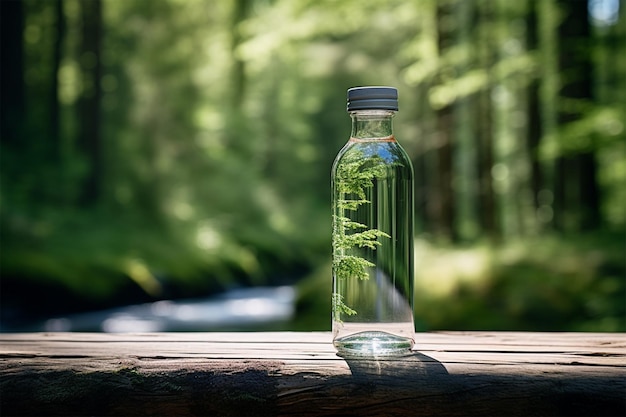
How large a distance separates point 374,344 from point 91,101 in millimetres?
17784

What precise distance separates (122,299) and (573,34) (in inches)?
363

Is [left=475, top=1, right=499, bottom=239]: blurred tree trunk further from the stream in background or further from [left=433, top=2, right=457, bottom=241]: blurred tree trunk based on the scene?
the stream in background

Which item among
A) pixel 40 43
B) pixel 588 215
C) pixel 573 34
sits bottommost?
pixel 588 215

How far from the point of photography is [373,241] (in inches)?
85.0

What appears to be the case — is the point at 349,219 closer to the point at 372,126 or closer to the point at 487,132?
the point at 372,126

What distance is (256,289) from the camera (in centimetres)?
1877

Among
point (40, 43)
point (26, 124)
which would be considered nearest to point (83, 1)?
point (40, 43)

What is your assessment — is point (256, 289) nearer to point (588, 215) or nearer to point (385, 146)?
point (588, 215)

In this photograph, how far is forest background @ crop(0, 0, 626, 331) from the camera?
9523mm

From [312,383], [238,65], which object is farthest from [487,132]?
[312,383]

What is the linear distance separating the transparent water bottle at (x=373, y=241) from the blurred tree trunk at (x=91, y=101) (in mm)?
16767

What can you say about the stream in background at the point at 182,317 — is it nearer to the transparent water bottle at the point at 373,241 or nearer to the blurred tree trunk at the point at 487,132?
the blurred tree trunk at the point at 487,132

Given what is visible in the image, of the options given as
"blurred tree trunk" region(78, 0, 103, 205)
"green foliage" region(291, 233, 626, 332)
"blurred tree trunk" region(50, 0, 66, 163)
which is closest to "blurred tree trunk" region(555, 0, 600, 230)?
"green foliage" region(291, 233, 626, 332)

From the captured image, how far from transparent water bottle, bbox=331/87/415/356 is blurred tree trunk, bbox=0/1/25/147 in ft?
50.5
